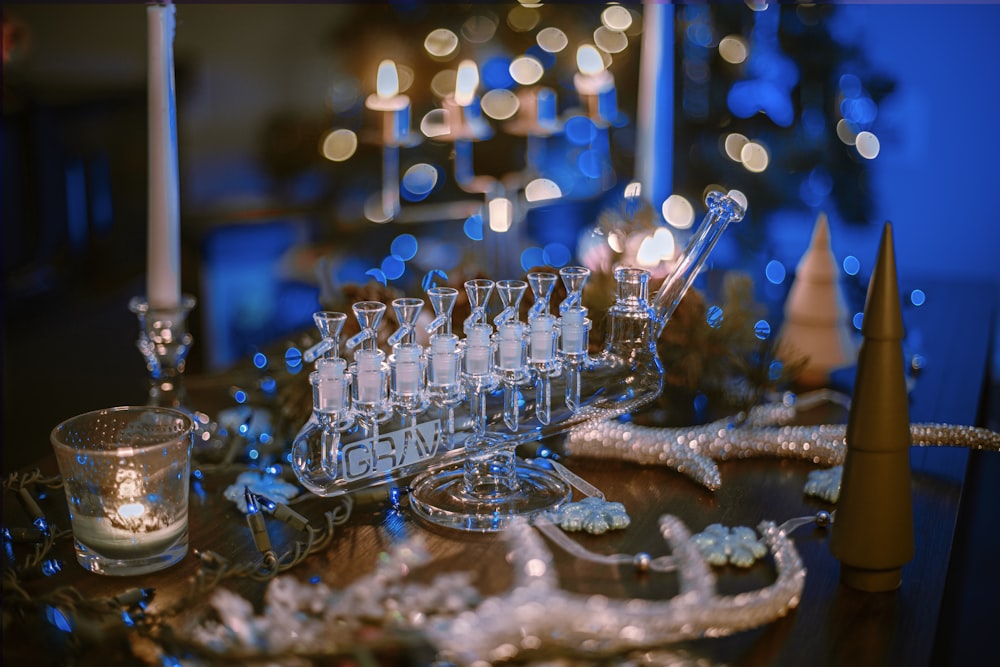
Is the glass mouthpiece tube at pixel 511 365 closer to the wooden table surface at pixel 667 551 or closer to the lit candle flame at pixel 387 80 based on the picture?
the wooden table surface at pixel 667 551

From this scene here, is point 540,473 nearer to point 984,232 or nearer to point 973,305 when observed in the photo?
point 973,305

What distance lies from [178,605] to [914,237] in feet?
9.08

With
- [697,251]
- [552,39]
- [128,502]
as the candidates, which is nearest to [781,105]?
[552,39]

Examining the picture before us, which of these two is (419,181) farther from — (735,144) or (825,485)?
(825,485)

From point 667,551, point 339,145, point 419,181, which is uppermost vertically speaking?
point 339,145

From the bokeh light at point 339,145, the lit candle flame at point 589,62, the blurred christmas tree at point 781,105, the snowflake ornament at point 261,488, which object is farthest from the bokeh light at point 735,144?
the snowflake ornament at point 261,488

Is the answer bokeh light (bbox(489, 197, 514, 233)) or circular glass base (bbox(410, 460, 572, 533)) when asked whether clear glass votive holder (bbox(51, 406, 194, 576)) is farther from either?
bokeh light (bbox(489, 197, 514, 233))

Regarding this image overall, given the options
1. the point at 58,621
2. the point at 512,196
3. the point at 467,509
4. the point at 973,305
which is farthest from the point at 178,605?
the point at 512,196

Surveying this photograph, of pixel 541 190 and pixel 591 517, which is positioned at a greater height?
pixel 541 190

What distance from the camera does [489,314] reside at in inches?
41.1

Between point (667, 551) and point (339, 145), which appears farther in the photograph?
point (339, 145)

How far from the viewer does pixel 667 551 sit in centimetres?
81

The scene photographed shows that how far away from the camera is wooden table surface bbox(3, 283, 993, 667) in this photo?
2.23 feet

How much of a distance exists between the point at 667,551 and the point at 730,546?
50mm
